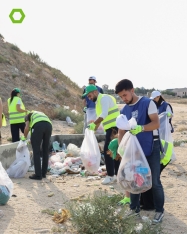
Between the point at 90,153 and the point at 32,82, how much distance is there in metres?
15.4

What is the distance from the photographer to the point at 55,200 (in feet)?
16.9

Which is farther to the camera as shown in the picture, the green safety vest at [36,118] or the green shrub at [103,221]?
the green safety vest at [36,118]

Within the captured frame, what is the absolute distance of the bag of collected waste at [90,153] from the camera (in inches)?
242

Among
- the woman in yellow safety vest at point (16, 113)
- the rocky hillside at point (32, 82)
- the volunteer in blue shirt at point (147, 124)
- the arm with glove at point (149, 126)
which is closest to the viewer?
the arm with glove at point (149, 126)

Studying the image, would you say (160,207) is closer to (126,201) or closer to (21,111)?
(126,201)

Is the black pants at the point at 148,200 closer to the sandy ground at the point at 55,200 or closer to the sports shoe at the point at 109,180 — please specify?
the sandy ground at the point at 55,200

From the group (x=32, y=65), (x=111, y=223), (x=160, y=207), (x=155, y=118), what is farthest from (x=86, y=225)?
(x=32, y=65)

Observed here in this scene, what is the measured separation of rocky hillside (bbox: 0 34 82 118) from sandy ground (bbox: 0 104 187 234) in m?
9.23

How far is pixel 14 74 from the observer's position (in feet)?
66.6

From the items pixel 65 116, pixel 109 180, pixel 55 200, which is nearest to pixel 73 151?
pixel 109 180

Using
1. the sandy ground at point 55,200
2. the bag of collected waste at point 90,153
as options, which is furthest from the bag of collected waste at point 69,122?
the bag of collected waste at point 90,153

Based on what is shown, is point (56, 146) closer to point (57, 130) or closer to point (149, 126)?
point (149, 126)

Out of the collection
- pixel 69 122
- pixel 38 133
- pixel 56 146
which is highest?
pixel 38 133

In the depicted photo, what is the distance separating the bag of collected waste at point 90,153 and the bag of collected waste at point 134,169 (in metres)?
2.00
